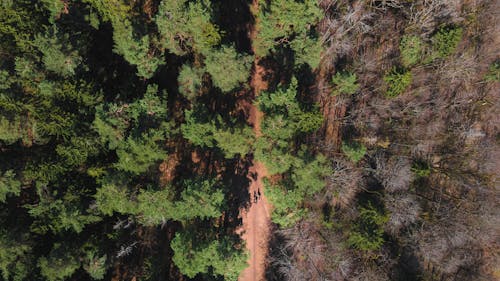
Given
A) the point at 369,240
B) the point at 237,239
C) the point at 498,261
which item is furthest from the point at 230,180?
the point at 498,261

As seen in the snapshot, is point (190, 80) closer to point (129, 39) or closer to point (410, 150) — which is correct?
point (129, 39)

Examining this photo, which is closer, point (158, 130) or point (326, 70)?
point (158, 130)

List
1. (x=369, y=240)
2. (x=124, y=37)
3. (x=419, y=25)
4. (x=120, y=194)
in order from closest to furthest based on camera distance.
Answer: (x=120, y=194)
(x=124, y=37)
(x=369, y=240)
(x=419, y=25)

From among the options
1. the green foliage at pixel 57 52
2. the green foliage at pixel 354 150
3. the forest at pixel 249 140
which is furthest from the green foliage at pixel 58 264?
the green foliage at pixel 354 150

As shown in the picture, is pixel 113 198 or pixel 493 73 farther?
pixel 493 73

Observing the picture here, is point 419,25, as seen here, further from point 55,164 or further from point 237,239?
point 55,164

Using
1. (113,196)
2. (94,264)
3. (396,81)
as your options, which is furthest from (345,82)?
(94,264)
